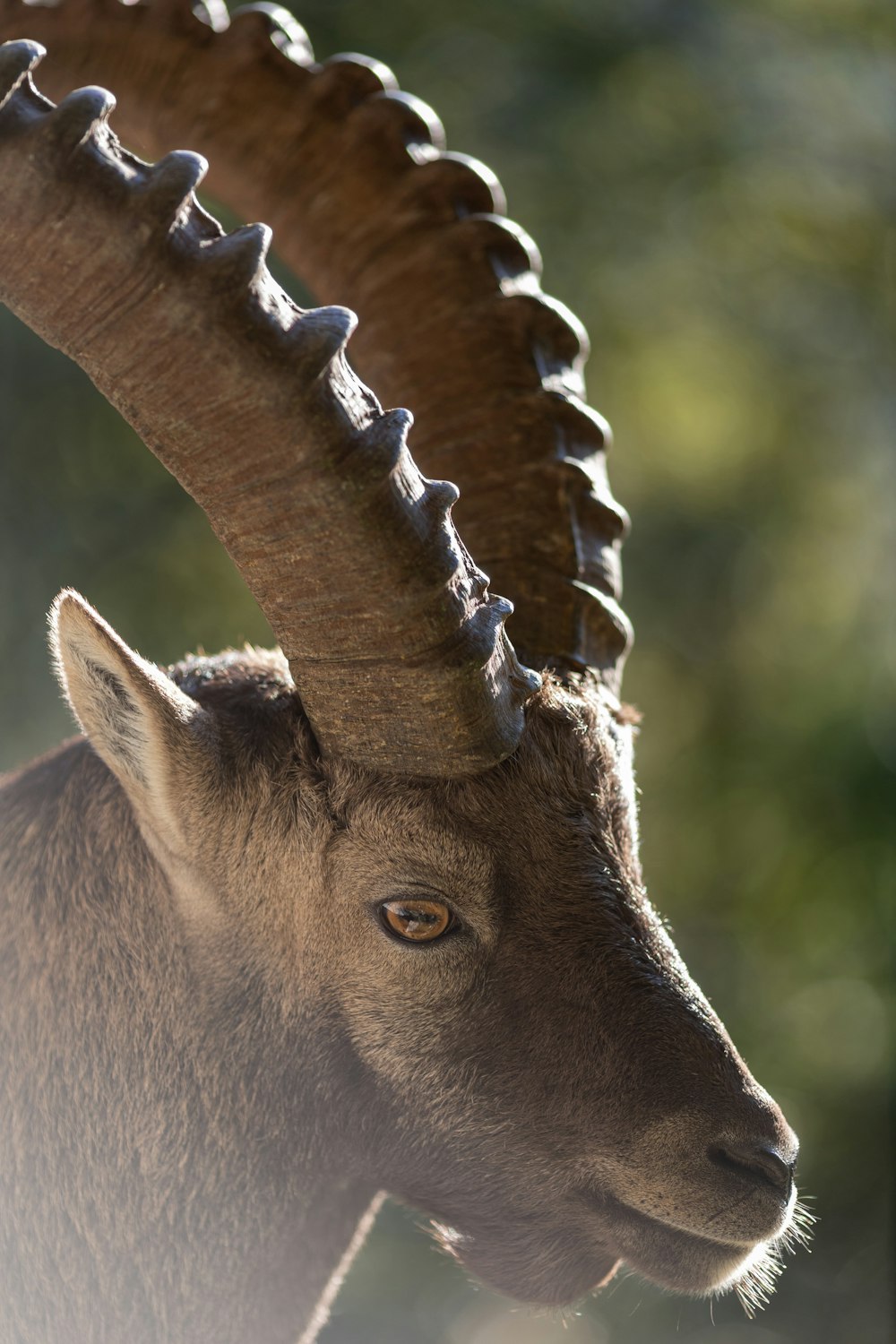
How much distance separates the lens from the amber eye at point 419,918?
2307 mm

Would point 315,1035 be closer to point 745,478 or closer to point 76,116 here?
point 76,116

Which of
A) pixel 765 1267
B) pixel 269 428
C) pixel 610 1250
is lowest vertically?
pixel 610 1250

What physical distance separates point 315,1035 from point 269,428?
1.17 metres

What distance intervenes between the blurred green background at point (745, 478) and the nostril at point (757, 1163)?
9.22 metres

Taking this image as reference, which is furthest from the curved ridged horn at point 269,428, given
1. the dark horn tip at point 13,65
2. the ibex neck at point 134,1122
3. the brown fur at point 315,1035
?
the ibex neck at point 134,1122

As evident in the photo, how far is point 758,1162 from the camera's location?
89.4 inches

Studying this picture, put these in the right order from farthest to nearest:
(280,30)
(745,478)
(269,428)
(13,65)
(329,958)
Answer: (745,478)
(280,30)
(329,958)
(269,428)
(13,65)

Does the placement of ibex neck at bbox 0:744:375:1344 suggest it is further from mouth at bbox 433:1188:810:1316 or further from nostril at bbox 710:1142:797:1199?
nostril at bbox 710:1142:797:1199

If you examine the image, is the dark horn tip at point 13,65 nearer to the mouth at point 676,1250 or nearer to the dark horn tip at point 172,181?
the dark horn tip at point 172,181

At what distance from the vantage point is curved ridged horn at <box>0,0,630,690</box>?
2986 millimetres

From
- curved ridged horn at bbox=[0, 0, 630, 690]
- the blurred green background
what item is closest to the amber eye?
curved ridged horn at bbox=[0, 0, 630, 690]

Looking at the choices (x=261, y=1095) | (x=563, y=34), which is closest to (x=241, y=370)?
(x=261, y=1095)

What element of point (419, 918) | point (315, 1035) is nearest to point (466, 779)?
point (419, 918)

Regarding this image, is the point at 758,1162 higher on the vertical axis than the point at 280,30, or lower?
lower
